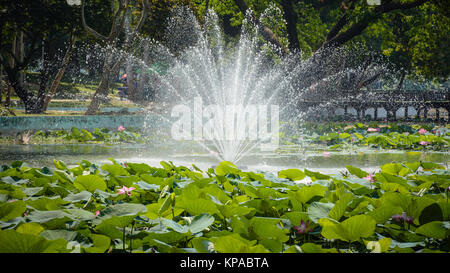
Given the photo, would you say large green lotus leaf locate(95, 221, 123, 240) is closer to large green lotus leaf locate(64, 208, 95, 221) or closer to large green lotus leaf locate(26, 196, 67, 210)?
large green lotus leaf locate(64, 208, 95, 221)

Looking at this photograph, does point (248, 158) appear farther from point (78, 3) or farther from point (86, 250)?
point (78, 3)

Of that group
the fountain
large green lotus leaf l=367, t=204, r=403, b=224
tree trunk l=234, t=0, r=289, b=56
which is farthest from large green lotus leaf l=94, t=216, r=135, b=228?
tree trunk l=234, t=0, r=289, b=56

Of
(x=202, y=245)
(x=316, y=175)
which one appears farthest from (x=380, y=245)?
(x=316, y=175)

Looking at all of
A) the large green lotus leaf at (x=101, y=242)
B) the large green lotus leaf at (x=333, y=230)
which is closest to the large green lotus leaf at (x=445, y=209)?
the large green lotus leaf at (x=333, y=230)

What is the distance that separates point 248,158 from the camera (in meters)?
5.91

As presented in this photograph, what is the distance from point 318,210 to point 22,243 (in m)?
1.08

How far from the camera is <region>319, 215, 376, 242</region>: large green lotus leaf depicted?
5.03 ft

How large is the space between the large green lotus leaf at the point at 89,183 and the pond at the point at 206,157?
8.27ft

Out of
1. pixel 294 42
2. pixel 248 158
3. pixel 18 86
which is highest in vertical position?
pixel 294 42

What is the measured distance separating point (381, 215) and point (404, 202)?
0.49 ft

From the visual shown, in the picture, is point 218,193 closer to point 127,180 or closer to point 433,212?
point 127,180

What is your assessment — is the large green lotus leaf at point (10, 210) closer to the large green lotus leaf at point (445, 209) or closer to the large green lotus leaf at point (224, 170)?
the large green lotus leaf at point (224, 170)

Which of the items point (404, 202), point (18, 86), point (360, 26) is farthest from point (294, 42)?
point (404, 202)
